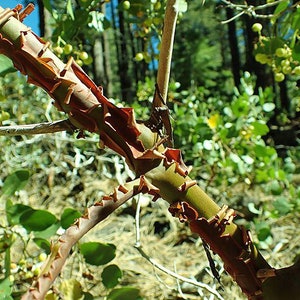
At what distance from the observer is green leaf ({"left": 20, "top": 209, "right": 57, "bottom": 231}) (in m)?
0.67

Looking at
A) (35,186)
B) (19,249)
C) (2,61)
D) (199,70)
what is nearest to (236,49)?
(199,70)

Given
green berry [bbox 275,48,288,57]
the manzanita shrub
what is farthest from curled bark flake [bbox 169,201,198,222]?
green berry [bbox 275,48,288,57]

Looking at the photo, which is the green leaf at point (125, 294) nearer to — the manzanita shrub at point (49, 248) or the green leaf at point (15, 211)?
the manzanita shrub at point (49, 248)

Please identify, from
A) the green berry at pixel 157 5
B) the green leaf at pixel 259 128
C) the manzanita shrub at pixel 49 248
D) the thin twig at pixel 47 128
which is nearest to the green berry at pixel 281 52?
the green berry at pixel 157 5

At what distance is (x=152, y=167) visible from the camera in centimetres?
38

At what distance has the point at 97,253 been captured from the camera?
2.10ft

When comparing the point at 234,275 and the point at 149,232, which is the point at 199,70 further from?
the point at 234,275

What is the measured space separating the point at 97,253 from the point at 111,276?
51 millimetres

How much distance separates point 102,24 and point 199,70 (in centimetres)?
1462

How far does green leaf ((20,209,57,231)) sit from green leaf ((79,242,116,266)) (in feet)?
0.22

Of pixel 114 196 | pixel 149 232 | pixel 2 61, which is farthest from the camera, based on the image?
pixel 149 232

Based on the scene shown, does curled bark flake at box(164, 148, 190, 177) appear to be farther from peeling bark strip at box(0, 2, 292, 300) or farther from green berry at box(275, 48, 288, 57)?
green berry at box(275, 48, 288, 57)

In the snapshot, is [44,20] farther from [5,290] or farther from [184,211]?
[184,211]

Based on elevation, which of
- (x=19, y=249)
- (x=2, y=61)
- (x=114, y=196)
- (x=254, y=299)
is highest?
(x=2, y=61)
